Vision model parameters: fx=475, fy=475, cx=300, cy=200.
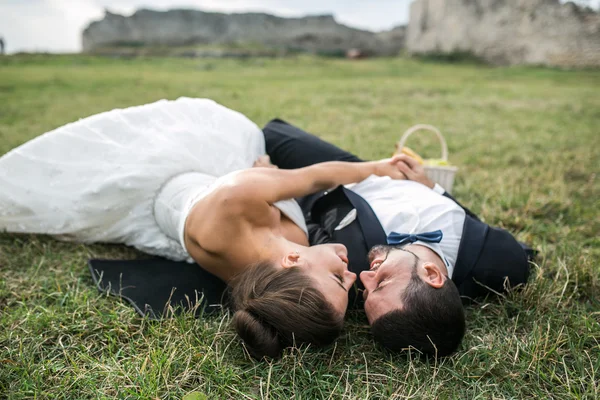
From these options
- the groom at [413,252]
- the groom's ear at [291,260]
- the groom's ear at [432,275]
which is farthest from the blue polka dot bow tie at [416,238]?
the groom's ear at [291,260]

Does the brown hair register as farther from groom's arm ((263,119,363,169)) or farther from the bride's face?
groom's arm ((263,119,363,169))

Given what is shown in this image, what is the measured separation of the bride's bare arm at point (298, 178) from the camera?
2359mm

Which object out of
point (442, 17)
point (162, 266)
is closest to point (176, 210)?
point (162, 266)

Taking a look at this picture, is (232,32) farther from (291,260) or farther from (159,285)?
(291,260)

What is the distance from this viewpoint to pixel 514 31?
18.2m

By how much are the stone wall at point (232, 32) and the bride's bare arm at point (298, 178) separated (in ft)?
94.1

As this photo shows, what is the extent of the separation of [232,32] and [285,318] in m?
34.2

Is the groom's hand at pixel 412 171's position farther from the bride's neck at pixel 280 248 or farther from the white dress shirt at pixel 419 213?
the bride's neck at pixel 280 248

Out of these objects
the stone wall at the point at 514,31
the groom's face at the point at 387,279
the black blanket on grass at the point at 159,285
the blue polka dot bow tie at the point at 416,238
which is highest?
the stone wall at the point at 514,31

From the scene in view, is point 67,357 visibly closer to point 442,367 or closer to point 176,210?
point 176,210

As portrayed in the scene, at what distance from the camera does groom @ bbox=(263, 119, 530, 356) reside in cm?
193

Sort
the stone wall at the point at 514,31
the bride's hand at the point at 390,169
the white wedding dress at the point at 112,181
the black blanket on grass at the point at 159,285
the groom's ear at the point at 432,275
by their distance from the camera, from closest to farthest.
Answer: the groom's ear at the point at 432,275
the black blanket on grass at the point at 159,285
the white wedding dress at the point at 112,181
the bride's hand at the point at 390,169
the stone wall at the point at 514,31

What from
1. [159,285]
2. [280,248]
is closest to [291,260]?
[280,248]

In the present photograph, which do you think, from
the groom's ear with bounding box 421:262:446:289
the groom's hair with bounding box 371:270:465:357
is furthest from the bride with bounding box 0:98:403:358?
the groom's ear with bounding box 421:262:446:289
